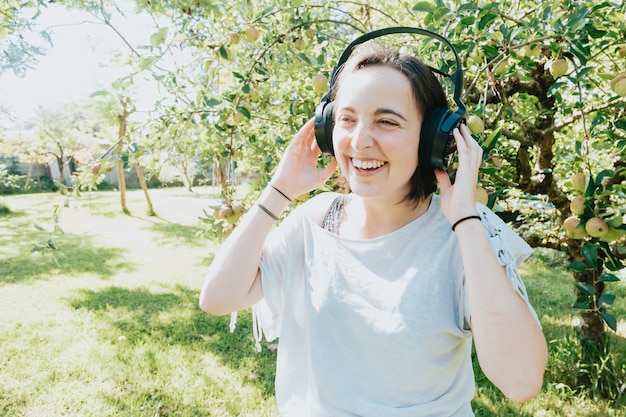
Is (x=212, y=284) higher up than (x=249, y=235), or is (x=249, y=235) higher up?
(x=249, y=235)

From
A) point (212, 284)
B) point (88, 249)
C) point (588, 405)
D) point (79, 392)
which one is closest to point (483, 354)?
point (212, 284)

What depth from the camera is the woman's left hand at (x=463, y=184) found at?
1083 mm

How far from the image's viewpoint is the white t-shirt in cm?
115

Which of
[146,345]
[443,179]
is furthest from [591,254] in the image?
[146,345]

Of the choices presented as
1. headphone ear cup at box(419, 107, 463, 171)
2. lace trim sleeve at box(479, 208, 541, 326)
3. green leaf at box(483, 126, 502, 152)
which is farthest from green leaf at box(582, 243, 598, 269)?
headphone ear cup at box(419, 107, 463, 171)

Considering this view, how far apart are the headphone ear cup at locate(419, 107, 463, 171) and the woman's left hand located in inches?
1.0

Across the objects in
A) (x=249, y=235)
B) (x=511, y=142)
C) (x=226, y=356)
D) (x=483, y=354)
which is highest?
(x=511, y=142)

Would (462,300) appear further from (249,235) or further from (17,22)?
(17,22)

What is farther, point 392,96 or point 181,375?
point 181,375

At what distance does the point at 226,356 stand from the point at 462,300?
301 cm

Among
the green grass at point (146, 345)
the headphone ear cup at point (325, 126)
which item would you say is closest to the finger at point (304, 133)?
the headphone ear cup at point (325, 126)

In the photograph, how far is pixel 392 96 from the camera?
1.16m

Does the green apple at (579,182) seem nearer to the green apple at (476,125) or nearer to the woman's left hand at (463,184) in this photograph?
the green apple at (476,125)

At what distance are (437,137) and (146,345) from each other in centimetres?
359
